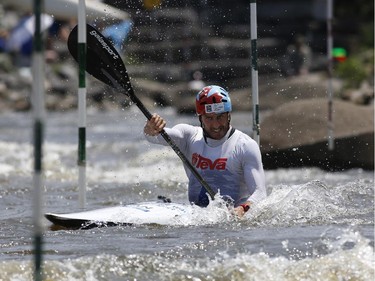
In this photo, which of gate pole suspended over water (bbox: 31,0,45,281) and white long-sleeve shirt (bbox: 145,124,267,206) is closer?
gate pole suspended over water (bbox: 31,0,45,281)

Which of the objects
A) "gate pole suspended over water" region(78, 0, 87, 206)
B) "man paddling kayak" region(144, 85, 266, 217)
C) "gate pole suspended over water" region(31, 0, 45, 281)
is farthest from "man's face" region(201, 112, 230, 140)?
"gate pole suspended over water" region(31, 0, 45, 281)

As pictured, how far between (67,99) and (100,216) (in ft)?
76.1

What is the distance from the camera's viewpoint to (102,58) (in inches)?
355

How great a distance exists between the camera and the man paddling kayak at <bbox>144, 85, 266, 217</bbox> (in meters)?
8.56

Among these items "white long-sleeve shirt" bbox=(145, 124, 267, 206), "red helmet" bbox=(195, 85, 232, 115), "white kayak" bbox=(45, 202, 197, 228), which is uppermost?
"red helmet" bbox=(195, 85, 232, 115)

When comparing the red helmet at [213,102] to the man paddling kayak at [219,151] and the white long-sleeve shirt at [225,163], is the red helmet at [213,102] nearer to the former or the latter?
the man paddling kayak at [219,151]

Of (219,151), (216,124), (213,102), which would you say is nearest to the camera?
(213,102)

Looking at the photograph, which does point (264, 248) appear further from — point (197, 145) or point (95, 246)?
point (197, 145)

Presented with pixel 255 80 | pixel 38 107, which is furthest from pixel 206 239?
pixel 38 107

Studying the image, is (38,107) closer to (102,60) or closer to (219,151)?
(219,151)

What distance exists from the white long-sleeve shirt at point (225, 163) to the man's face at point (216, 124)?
0.05 meters

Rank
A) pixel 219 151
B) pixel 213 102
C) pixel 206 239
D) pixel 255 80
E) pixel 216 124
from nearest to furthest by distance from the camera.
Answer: pixel 206 239, pixel 213 102, pixel 216 124, pixel 219 151, pixel 255 80

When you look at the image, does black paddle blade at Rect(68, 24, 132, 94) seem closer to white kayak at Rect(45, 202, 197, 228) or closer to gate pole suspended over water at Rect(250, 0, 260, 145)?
white kayak at Rect(45, 202, 197, 228)

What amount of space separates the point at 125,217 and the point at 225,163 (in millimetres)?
906
